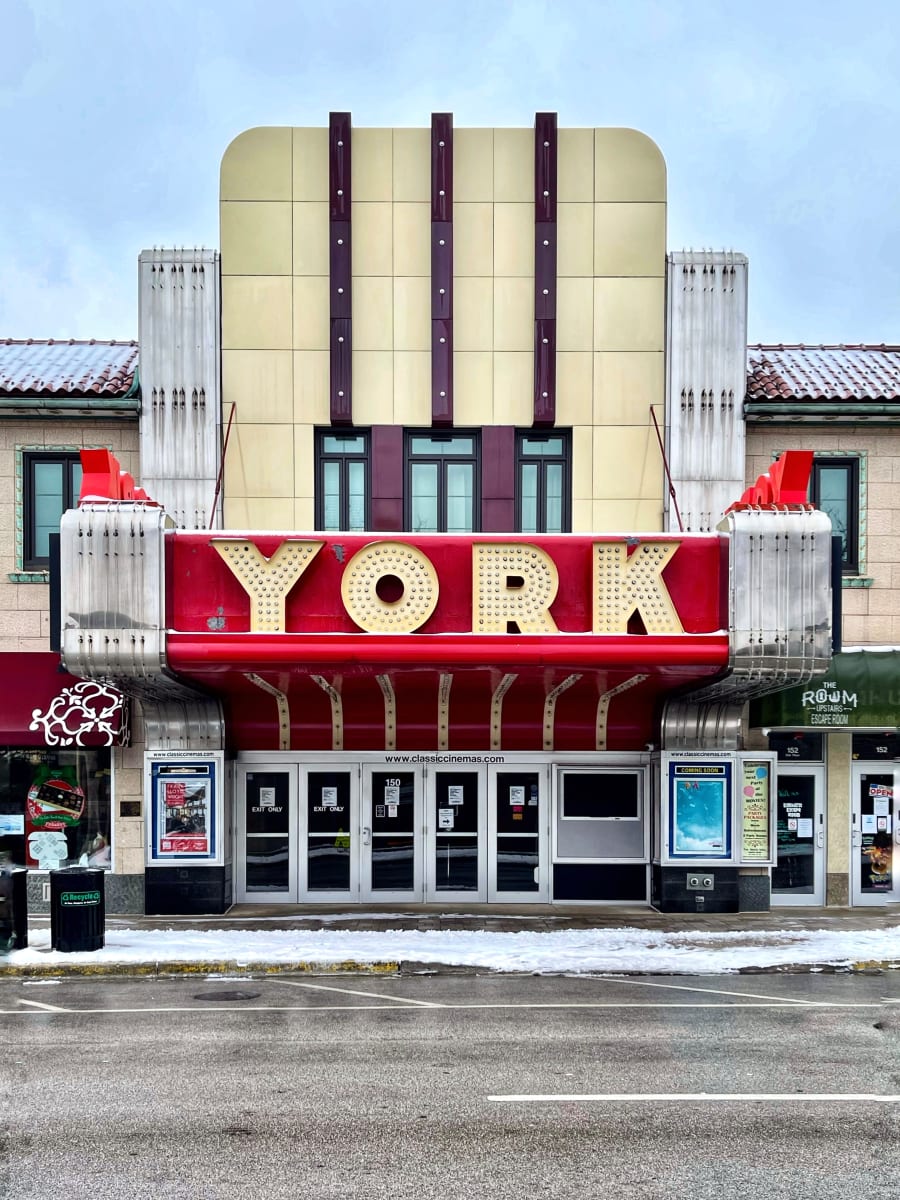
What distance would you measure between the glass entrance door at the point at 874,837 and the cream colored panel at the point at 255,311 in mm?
11991

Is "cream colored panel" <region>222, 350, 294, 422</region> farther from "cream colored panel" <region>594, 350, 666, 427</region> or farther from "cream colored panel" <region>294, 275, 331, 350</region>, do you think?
"cream colored panel" <region>594, 350, 666, 427</region>

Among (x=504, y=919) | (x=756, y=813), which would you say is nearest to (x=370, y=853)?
(x=504, y=919)

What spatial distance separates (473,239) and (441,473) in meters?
3.71

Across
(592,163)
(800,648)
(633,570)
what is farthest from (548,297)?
(800,648)

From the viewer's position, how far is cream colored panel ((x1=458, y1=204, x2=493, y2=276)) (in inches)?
719

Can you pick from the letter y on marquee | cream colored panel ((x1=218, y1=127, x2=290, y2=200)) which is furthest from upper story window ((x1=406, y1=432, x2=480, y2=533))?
cream colored panel ((x1=218, y1=127, x2=290, y2=200))

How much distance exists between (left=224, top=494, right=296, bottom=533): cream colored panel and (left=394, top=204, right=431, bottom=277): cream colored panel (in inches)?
162

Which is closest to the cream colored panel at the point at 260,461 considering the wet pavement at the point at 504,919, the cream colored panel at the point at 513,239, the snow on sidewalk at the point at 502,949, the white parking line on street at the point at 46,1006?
the cream colored panel at the point at 513,239

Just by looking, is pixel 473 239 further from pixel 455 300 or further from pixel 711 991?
pixel 711 991

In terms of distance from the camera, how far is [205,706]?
1797 centimetres

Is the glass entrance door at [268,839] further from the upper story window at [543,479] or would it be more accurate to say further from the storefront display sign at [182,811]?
the upper story window at [543,479]

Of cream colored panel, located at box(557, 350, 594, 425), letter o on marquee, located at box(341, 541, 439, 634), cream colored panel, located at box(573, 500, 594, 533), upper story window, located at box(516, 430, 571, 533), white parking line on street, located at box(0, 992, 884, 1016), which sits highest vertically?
cream colored panel, located at box(557, 350, 594, 425)

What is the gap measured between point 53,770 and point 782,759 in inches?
472

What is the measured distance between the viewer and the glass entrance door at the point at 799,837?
19312 millimetres
